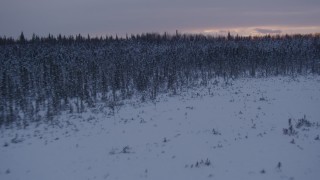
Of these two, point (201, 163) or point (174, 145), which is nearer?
point (201, 163)

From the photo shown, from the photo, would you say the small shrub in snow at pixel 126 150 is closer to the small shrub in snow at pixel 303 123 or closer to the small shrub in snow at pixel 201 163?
the small shrub in snow at pixel 201 163

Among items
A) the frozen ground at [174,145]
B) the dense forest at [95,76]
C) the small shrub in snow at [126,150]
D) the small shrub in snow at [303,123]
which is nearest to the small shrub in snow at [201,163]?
the frozen ground at [174,145]

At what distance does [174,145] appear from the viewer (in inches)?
627

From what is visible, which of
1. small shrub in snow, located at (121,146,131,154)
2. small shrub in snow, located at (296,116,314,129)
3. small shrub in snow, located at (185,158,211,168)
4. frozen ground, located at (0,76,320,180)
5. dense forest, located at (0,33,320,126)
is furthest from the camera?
dense forest, located at (0,33,320,126)

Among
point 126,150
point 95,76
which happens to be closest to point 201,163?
point 126,150

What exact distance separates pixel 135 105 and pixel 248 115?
10122mm

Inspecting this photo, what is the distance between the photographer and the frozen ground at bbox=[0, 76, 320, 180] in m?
12.8

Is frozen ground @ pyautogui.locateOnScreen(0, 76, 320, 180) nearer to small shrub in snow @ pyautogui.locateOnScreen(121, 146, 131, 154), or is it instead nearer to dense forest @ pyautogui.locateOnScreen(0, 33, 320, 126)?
small shrub in snow @ pyautogui.locateOnScreen(121, 146, 131, 154)

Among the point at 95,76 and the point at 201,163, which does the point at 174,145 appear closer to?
the point at 201,163

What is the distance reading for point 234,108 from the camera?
960 inches

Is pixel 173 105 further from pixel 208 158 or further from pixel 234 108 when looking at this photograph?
pixel 208 158

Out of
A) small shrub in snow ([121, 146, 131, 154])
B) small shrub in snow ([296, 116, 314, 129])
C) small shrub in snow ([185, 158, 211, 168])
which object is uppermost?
small shrub in snow ([296, 116, 314, 129])

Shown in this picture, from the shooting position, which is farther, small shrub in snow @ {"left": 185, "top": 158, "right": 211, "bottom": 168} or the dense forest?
the dense forest

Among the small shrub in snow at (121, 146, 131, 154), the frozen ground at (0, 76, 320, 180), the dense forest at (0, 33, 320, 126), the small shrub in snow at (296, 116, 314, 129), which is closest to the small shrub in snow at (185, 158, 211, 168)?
the frozen ground at (0, 76, 320, 180)
